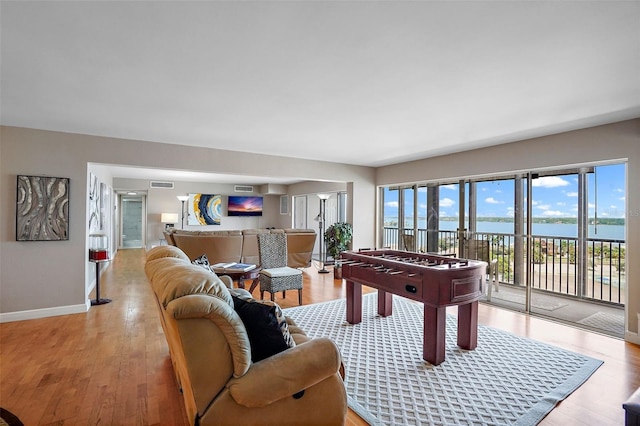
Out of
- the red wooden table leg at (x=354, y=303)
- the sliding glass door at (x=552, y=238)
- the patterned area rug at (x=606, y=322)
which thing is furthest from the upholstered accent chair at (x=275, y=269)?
the patterned area rug at (x=606, y=322)

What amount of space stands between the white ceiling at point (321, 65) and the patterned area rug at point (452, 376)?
235 centimetres

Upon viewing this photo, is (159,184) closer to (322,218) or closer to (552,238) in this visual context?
(322,218)

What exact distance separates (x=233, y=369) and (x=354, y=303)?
2370 mm

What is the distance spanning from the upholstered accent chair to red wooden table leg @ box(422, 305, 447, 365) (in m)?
2.01

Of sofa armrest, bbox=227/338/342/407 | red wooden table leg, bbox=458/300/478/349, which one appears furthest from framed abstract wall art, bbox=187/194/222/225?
sofa armrest, bbox=227/338/342/407

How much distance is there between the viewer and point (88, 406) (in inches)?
84.7

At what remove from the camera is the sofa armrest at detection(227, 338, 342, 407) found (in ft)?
4.85

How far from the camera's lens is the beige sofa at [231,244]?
556 cm

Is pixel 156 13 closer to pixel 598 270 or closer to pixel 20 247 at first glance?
pixel 20 247

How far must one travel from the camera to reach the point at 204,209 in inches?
408

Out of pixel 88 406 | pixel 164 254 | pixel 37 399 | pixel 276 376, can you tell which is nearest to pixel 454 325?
pixel 276 376

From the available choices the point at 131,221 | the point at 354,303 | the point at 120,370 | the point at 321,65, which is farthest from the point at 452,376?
the point at 131,221

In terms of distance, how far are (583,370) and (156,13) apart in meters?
4.03

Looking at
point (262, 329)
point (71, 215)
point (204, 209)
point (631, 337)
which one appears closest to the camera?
point (262, 329)
